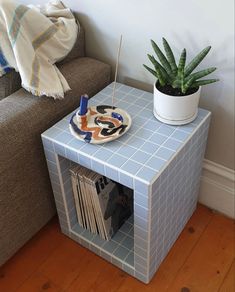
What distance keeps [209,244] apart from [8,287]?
79cm

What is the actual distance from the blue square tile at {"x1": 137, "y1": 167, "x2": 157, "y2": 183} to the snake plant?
30 centimetres

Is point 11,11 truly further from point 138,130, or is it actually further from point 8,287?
point 8,287

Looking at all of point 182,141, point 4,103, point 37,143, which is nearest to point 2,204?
point 37,143

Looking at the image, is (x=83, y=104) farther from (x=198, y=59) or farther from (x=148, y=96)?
(x=198, y=59)

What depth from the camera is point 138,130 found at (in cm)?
125

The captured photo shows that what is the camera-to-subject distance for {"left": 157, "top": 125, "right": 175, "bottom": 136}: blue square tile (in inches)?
48.3

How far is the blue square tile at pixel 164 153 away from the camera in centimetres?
114

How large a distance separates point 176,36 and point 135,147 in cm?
43

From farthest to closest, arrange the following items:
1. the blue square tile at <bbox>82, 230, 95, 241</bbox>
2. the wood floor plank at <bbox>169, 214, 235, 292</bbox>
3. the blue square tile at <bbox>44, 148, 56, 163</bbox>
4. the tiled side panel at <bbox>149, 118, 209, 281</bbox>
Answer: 1. the blue square tile at <bbox>82, 230, 95, 241</bbox>
2. the wood floor plank at <bbox>169, 214, 235, 292</bbox>
3. the blue square tile at <bbox>44, 148, 56, 163</bbox>
4. the tiled side panel at <bbox>149, 118, 209, 281</bbox>

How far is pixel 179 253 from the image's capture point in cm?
147

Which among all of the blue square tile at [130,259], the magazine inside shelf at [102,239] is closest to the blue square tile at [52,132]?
the magazine inside shelf at [102,239]

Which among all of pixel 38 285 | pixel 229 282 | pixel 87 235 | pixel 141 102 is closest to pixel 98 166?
pixel 141 102

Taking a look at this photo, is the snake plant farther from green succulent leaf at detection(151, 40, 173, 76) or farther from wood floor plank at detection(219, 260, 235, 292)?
wood floor plank at detection(219, 260, 235, 292)

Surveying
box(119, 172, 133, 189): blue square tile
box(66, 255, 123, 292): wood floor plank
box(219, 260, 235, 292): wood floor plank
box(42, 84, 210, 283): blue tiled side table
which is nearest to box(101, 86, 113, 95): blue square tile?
box(42, 84, 210, 283): blue tiled side table
